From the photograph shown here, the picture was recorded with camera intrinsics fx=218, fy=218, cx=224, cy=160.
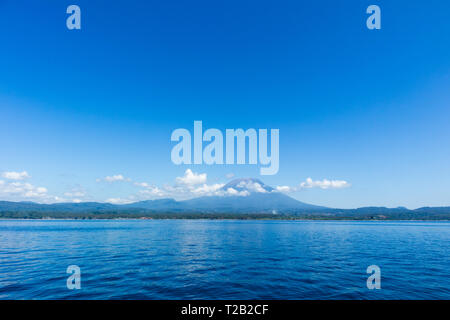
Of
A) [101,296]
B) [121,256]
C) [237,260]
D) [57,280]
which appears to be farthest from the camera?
[121,256]

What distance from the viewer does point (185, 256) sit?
32344 millimetres
